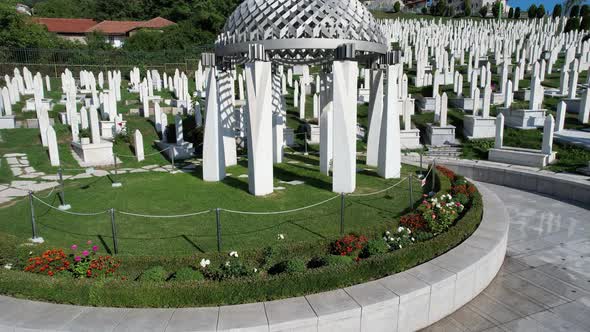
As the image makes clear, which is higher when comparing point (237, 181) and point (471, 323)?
point (237, 181)

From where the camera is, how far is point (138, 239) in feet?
29.4

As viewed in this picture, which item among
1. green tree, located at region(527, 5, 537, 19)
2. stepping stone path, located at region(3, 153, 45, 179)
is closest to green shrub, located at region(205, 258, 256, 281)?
stepping stone path, located at region(3, 153, 45, 179)

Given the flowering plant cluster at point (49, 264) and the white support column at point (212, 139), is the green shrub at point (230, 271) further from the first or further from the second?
the white support column at point (212, 139)

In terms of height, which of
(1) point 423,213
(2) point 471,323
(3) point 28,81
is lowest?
(2) point 471,323

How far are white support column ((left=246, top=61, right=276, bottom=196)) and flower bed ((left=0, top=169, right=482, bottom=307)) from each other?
4425mm

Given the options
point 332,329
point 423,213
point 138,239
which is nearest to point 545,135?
point 423,213

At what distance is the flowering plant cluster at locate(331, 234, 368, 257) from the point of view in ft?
24.8

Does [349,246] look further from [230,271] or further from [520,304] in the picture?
[520,304]

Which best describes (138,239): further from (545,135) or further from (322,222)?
(545,135)

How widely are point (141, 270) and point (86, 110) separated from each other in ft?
53.5

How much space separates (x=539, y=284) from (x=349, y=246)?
3.89 meters

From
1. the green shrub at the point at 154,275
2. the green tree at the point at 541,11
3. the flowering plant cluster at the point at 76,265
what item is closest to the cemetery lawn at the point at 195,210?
the flowering plant cluster at the point at 76,265

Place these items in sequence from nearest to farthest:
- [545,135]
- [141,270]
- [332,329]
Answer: [332,329] → [141,270] → [545,135]

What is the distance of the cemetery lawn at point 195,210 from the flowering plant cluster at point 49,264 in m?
1.36
